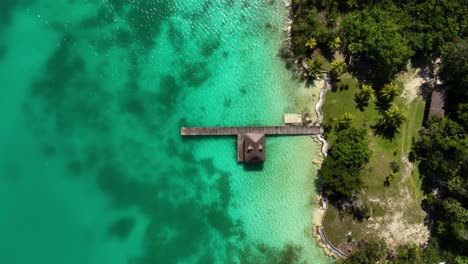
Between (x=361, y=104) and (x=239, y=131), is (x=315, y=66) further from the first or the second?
(x=239, y=131)

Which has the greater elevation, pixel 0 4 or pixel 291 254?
pixel 0 4

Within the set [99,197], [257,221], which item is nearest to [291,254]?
[257,221]

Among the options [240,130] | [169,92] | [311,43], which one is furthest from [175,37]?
[311,43]

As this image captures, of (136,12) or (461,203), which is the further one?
(136,12)

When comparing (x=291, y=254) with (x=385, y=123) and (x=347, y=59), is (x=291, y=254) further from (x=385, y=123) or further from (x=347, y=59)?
(x=347, y=59)

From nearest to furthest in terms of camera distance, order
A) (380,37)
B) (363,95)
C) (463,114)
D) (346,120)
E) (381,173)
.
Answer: (380,37) < (463,114) < (346,120) < (363,95) < (381,173)

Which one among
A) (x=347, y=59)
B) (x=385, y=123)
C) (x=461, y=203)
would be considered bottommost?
(x=461, y=203)
